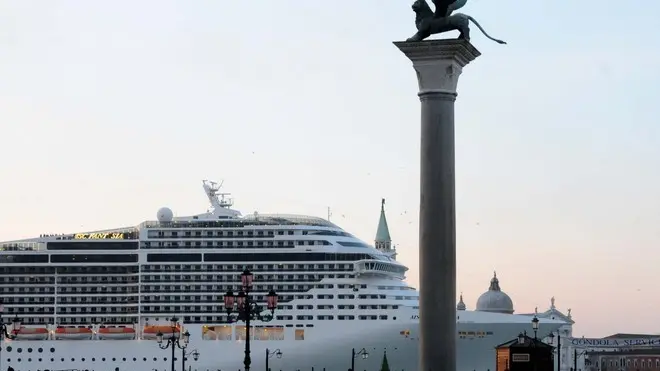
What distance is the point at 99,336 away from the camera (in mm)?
110125

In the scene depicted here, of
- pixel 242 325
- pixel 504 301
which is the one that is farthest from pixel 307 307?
pixel 504 301

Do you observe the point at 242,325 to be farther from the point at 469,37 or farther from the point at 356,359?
the point at 469,37

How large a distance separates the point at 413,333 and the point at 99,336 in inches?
910

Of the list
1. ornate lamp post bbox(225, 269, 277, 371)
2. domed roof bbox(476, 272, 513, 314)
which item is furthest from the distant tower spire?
ornate lamp post bbox(225, 269, 277, 371)

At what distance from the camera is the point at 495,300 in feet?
600

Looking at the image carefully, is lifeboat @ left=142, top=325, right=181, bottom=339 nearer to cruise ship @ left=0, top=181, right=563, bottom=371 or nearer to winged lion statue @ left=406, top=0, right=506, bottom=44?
cruise ship @ left=0, top=181, right=563, bottom=371

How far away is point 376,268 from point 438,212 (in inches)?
3223

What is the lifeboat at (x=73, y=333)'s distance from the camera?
11038 centimetres

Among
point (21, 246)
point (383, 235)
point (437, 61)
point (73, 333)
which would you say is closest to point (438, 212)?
point (437, 61)

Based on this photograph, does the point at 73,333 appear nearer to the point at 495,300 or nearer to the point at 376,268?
the point at 376,268

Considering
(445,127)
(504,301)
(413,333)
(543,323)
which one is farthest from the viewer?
(504,301)

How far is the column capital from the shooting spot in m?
27.9

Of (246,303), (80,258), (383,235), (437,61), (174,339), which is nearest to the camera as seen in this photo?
(437,61)

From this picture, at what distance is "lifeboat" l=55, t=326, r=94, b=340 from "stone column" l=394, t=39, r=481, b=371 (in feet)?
280
